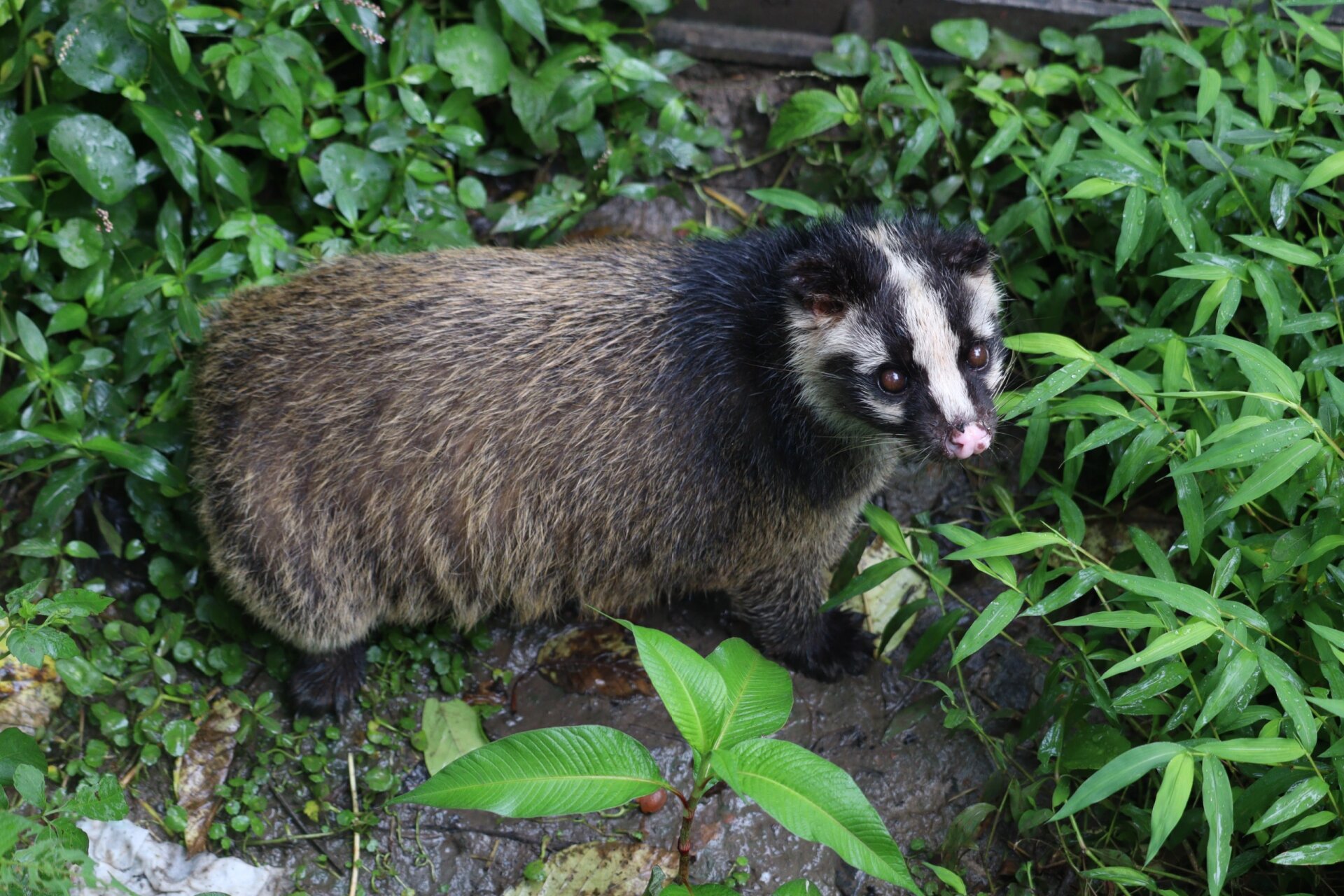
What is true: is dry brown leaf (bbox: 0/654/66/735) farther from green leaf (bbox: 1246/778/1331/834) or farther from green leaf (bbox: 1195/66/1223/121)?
green leaf (bbox: 1195/66/1223/121)

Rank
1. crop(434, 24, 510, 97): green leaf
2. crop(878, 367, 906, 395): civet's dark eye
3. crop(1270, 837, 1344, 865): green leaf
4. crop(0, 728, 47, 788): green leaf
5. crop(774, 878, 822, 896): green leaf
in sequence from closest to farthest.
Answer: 1. crop(1270, 837, 1344, 865): green leaf
2. crop(774, 878, 822, 896): green leaf
3. crop(0, 728, 47, 788): green leaf
4. crop(878, 367, 906, 395): civet's dark eye
5. crop(434, 24, 510, 97): green leaf

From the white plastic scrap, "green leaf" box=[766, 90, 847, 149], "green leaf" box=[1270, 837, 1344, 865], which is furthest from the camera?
"green leaf" box=[766, 90, 847, 149]

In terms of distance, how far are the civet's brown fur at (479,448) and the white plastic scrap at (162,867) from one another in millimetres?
821

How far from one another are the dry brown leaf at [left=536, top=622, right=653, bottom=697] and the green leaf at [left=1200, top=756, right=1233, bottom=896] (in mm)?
2161

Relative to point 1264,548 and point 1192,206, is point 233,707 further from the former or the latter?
point 1192,206

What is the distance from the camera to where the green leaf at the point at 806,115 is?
5.04 metres

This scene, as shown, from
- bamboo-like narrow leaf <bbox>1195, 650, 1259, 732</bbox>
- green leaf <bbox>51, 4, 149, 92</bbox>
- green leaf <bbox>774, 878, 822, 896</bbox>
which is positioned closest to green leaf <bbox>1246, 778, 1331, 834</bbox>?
bamboo-like narrow leaf <bbox>1195, 650, 1259, 732</bbox>

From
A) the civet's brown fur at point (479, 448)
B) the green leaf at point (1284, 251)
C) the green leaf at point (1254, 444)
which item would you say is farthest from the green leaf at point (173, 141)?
the green leaf at point (1284, 251)

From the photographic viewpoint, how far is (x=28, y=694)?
156 inches

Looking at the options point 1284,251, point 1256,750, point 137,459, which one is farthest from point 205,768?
point 1284,251

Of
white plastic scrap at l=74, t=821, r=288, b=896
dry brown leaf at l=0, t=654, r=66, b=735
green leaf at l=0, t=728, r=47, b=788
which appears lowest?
white plastic scrap at l=74, t=821, r=288, b=896

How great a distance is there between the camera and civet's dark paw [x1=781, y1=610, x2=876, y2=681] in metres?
4.43

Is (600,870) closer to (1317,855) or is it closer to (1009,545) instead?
(1009,545)

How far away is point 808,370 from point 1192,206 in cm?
176
